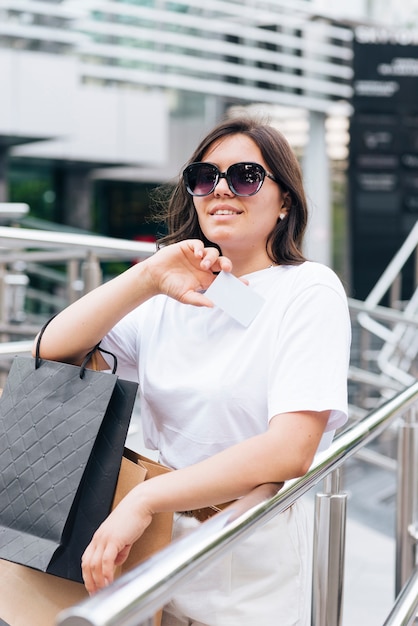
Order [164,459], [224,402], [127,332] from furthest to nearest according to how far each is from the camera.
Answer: [127,332], [164,459], [224,402]

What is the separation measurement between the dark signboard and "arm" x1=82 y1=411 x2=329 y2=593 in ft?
31.8

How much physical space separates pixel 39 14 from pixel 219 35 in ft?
13.4

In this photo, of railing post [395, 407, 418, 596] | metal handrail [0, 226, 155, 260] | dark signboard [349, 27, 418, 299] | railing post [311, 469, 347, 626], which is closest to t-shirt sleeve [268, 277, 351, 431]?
railing post [311, 469, 347, 626]

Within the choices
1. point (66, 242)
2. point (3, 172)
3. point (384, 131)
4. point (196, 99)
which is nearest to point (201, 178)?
point (66, 242)

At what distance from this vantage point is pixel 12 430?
152 centimetres

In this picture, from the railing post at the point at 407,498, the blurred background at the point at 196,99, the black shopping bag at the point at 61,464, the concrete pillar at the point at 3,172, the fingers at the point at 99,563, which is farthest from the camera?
the concrete pillar at the point at 3,172

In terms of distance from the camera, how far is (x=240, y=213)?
1574 mm

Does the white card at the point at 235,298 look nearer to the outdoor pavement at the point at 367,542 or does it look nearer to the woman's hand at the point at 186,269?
the woman's hand at the point at 186,269

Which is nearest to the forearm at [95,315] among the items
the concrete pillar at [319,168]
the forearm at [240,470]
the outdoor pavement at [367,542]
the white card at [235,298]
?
the white card at [235,298]

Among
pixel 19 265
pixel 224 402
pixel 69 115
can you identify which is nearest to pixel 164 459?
pixel 224 402

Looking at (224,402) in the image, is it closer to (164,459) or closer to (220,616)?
(164,459)

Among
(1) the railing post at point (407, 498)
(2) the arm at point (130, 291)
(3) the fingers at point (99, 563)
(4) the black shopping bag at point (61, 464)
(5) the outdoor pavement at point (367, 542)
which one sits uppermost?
(2) the arm at point (130, 291)

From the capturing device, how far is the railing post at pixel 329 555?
1693mm

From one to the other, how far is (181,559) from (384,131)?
10134 millimetres
